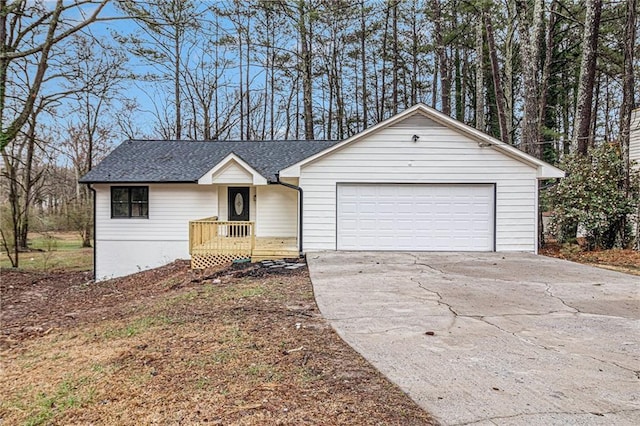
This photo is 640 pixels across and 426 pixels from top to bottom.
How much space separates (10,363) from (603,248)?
14.2 meters

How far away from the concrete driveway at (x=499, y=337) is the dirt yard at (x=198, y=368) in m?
0.36

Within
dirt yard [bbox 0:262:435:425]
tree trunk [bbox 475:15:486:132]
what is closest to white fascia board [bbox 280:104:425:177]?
dirt yard [bbox 0:262:435:425]

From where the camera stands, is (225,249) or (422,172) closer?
(225,249)

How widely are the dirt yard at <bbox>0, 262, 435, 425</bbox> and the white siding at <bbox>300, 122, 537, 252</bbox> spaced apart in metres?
4.28

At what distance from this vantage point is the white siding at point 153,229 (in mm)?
13898

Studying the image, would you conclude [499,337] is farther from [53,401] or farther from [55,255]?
[55,255]

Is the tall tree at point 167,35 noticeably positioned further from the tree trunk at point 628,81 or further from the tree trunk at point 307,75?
the tree trunk at point 628,81

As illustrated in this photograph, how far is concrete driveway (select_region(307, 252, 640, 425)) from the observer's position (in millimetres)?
2869

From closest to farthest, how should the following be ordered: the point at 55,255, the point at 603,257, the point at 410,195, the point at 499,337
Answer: the point at 499,337, the point at 603,257, the point at 410,195, the point at 55,255

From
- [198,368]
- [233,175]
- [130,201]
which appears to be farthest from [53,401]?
[130,201]

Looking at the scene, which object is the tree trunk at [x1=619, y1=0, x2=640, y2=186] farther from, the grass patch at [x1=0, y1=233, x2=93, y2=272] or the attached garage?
the grass patch at [x1=0, y1=233, x2=93, y2=272]

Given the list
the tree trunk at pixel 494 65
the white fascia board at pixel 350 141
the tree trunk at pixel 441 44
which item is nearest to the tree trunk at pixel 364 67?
the tree trunk at pixel 441 44

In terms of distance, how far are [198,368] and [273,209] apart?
1059cm

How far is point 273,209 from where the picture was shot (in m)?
14.2
